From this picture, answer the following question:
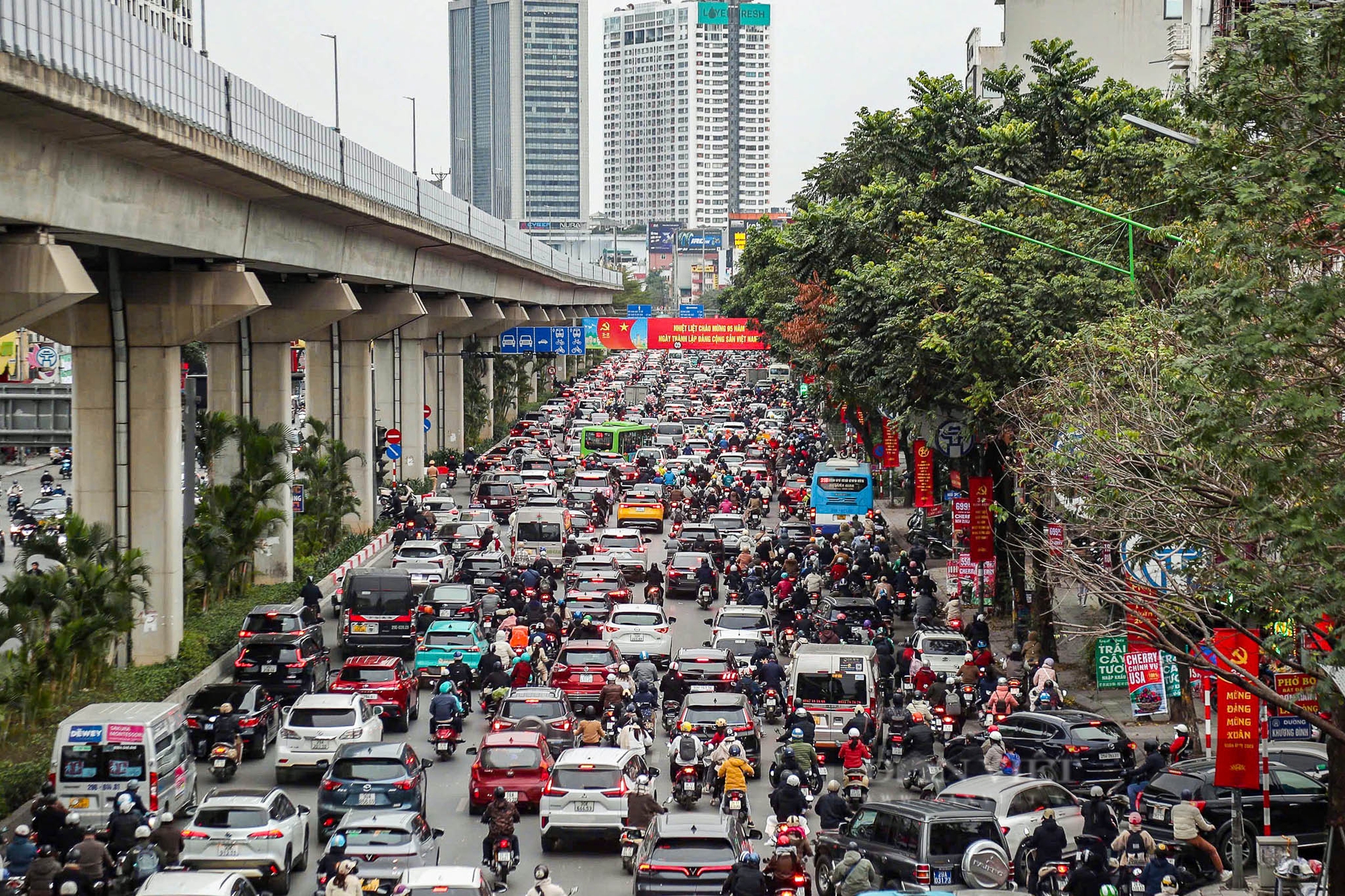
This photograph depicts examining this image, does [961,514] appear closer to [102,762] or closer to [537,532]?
[537,532]

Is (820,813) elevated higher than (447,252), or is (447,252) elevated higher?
(447,252)

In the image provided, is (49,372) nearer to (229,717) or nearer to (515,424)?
(515,424)

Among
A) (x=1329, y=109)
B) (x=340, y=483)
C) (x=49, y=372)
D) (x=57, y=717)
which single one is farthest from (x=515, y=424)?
(x=1329, y=109)

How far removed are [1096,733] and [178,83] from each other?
1685cm

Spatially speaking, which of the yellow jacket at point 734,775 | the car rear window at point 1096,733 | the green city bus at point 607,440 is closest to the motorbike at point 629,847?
the yellow jacket at point 734,775

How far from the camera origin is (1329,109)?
12297 mm

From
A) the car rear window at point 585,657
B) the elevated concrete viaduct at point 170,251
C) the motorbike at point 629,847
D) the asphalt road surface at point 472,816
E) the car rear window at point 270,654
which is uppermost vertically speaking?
the elevated concrete viaduct at point 170,251

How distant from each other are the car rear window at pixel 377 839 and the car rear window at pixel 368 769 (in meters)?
2.65

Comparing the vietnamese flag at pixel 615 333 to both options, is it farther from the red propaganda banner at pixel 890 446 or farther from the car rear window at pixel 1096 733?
the car rear window at pixel 1096 733

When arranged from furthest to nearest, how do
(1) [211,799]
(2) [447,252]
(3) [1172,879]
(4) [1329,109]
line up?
(2) [447,252]
(1) [211,799]
(3) [1172,879]
(4) [1329,109]

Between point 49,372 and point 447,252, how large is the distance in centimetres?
4540

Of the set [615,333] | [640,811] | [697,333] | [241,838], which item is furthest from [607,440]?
[241,838]

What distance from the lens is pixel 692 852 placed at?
57.3ft

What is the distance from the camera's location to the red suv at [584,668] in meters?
28.2
